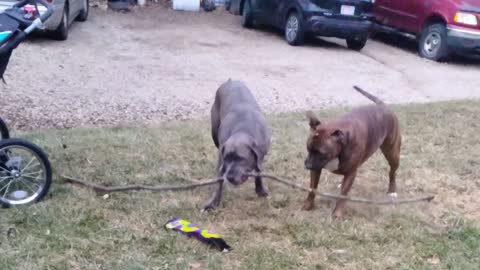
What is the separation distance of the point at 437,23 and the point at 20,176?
34.9 ft

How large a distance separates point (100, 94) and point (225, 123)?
13.5ft

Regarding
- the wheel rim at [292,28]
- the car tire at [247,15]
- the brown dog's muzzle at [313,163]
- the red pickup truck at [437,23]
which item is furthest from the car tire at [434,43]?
the brown dog's muzzle at [313,163]

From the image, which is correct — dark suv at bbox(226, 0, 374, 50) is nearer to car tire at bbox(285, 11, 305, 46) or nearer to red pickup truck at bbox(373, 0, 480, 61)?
car tire at bbox(285, 11, 305, 46)

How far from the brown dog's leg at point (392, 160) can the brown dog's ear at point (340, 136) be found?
96 centimetres

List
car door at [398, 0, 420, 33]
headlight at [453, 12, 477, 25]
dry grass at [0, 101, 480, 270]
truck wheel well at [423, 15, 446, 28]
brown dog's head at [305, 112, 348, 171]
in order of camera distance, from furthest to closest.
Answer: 1. car door at [398, 0, 420, 33]
2. truck wheel well at [423, 15, 446, 28]
3. headlight at [453, 12, 477, 25]
4. brown dog's head at [305, 112, 348, 171]
5. dry grass at [0, 101, 480, 270]

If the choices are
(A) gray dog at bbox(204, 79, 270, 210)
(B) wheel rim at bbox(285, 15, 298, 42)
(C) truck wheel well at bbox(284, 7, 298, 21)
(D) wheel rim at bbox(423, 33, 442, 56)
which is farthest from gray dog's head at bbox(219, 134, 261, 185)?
(D) wheel rim at bbox(423, 33, 442, 56)

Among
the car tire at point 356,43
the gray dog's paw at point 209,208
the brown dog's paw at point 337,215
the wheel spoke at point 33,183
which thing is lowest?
the car tire at point 356,43

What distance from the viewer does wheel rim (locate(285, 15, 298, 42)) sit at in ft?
45.3

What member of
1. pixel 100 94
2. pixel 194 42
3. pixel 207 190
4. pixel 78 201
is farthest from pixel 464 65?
pixel 78 201

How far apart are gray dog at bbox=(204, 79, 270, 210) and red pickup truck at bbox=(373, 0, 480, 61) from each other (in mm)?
8360

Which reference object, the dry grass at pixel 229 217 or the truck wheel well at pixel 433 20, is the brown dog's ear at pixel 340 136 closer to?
the dry grass at pixel 229 217

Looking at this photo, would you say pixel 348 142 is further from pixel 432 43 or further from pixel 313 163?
pixel 432 43

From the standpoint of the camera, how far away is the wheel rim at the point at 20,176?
5.01 meters

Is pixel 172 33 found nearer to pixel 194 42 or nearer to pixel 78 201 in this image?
pixel 194 42
